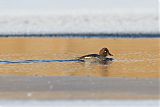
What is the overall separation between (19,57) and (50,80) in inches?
109

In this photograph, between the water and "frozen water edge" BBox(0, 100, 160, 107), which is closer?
"frozen water edge" BBox(0, 100, 160, 107)

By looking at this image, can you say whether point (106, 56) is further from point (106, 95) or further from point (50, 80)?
point (106, 95)

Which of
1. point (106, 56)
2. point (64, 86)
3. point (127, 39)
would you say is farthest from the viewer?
point (127, 39)

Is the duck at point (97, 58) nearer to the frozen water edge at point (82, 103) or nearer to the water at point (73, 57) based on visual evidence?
the water at point (73, 57)
